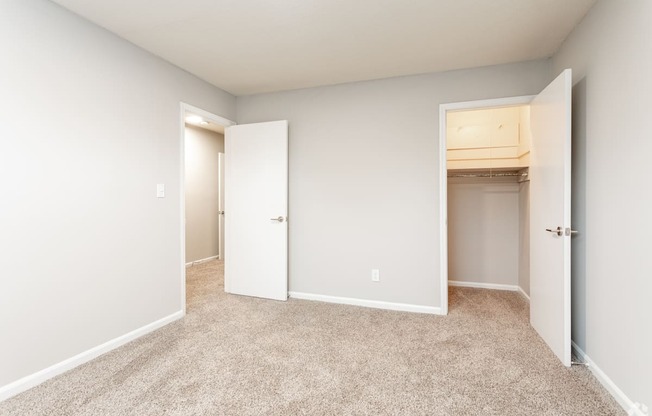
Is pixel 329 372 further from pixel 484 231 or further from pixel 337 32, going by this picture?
pixel 484 231

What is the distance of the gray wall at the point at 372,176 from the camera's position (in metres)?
3.09

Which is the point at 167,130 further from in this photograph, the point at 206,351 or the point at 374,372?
the point at 374,372

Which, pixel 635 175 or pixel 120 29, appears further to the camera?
pixel 120 29

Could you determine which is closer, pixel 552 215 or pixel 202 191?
pixel 552 215

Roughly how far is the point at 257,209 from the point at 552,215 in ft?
9.05

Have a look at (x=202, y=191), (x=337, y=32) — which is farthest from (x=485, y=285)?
(x=202, y=191)

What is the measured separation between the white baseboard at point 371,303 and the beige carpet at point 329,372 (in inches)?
4.9

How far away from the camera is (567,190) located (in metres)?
2.07

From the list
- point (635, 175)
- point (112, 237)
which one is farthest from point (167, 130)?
point (635, 175)

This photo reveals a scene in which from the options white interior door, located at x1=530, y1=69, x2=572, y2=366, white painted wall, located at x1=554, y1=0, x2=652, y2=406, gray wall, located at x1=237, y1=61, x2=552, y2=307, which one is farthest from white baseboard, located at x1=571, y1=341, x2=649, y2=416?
gray wall, located at x1=237, y1=61, x2=552, y2=307

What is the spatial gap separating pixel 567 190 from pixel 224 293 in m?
3.46

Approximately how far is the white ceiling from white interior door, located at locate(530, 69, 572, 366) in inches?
18.9

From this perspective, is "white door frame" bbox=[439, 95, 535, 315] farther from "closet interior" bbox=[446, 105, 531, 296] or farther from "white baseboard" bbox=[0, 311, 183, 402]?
"white baseboard" bbox=[0, 311, 183, 402]

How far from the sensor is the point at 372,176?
332 centimetres
